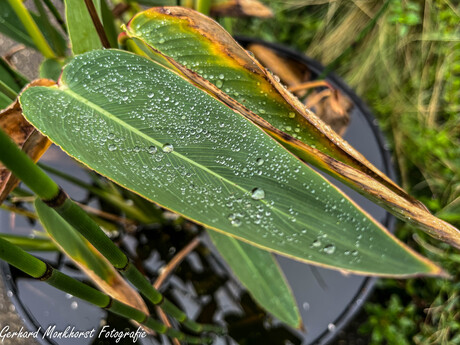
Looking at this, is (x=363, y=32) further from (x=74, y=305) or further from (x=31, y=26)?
(x=74, y=305)

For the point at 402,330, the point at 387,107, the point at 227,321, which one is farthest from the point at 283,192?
the point at 387,107

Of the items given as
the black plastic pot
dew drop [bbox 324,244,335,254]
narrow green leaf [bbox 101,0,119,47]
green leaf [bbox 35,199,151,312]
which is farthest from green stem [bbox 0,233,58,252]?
dew drop [bbox 324,244,335,254]

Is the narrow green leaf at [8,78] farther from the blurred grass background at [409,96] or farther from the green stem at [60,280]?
the blurred grass background at [409,96]

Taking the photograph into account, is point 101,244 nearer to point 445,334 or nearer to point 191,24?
point 191,24

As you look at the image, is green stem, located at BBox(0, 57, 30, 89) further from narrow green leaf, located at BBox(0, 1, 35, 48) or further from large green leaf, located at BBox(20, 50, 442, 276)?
large green leaf, located at BBox(20, 50, 442, 276)

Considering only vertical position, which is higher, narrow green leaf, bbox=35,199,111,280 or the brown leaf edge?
the brown leaf edge

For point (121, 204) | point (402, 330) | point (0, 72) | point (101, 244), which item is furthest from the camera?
point (402, 330)

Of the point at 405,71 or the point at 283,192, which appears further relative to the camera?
the point at 405,71

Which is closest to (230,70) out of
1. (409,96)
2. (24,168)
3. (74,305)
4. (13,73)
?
(24,168)
